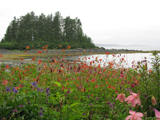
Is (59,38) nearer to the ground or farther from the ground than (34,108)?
farther from the ground

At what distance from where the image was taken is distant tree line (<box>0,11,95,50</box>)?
49.7 meters

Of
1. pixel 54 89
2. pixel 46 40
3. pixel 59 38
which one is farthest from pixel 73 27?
pixel 54 89

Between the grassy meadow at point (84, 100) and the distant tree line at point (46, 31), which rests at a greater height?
the distant tree line at point (46, 31)

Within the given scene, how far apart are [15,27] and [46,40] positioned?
1150 centimetres

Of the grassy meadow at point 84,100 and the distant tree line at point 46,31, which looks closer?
the grassy meadow at point 84,100

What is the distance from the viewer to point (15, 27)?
5106 cm

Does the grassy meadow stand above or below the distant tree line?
below

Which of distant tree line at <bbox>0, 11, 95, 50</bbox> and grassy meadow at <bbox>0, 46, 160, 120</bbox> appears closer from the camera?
grassy meadow at <bbox>0, 46, 160, 120</bbox>

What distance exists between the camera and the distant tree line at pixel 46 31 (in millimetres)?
49688

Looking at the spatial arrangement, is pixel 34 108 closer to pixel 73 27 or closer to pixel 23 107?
pixel 23 107

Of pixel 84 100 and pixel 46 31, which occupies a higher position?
pixel 46 31

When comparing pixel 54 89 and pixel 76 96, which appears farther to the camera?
pixel 54 89

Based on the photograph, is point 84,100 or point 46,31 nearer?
point 84,100

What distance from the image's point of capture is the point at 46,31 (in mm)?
53188
